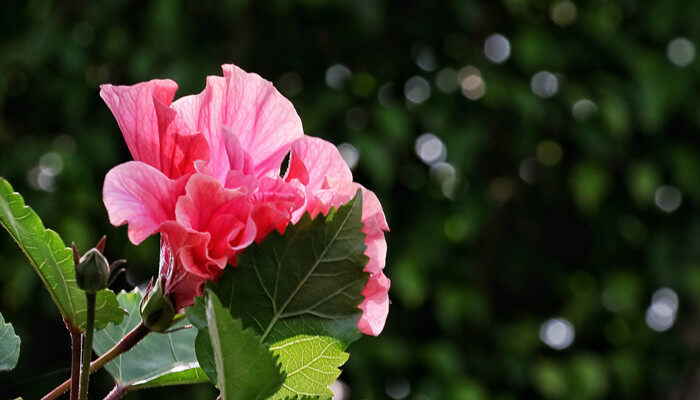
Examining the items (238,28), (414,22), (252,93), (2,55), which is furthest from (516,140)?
(252,93)

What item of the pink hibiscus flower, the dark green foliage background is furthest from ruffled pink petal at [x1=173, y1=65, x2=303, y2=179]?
the dark green foliage background

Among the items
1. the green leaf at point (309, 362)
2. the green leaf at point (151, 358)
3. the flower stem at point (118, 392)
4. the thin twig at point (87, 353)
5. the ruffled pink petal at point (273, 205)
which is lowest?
the green leaf at point (151, 358)

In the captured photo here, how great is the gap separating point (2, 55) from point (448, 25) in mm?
847

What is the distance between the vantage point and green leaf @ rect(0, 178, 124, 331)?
270 mm

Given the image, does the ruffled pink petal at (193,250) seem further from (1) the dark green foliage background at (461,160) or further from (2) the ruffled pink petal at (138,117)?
(1) the dark green foliage background at (461,160)

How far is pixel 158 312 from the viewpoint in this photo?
0.27 meters

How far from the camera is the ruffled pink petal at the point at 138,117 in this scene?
28cm

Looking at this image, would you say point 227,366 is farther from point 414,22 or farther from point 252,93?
point 414,22

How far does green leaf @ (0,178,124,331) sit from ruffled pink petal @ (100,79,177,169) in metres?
0.04

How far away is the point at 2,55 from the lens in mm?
1613

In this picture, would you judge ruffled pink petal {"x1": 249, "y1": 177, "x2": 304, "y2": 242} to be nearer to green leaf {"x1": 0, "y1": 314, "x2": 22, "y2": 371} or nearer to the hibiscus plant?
the hibiscus plant

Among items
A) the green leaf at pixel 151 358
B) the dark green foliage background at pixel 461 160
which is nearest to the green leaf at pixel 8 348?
the green leaf at pixel 151 358

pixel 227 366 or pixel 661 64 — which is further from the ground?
pixel 227 366

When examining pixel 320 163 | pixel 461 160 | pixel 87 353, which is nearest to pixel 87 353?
pixel 87 353
